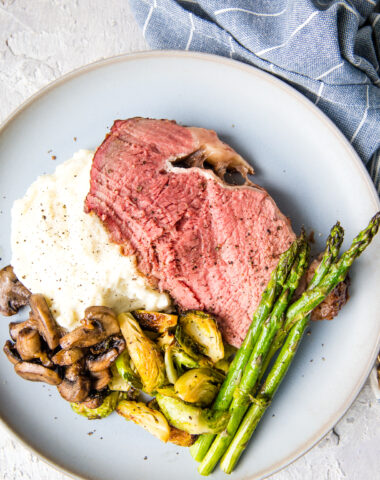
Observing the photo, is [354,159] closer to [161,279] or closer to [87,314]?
[161,279]

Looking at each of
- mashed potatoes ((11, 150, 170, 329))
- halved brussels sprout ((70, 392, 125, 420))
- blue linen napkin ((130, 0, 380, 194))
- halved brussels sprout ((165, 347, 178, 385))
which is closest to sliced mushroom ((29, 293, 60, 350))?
mashed potatoes ((11, 150, 170, 329))

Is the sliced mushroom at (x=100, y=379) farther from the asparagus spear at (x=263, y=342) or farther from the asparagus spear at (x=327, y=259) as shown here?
the asparagus spear at (x=327, y=259)

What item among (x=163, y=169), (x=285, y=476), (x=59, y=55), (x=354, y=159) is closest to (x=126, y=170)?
(x=163, y=169)

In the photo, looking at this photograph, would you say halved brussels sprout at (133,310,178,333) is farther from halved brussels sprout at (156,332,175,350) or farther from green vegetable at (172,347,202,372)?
green vegetable at (172,347,202,372)

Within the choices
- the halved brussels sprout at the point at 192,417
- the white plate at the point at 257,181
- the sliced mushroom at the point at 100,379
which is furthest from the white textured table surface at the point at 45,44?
the halved brussels sprout at the point at 192,417

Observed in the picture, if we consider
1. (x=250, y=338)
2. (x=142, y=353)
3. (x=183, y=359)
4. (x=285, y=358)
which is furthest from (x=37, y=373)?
(x=285, y=358)

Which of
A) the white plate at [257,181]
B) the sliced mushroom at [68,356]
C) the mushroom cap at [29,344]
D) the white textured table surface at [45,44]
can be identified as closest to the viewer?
the sliced mushroom at [68,356]

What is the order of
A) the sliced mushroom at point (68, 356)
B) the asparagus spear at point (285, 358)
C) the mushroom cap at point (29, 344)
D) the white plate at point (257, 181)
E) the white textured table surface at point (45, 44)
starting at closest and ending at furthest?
the asparagus spear at point (285, 358)
the sliced mushroom at point (68, 356)
the mushroom cap at point (29, 344)
the white plate at point (257, 181)
the white textured table surface at point (45, 44)
